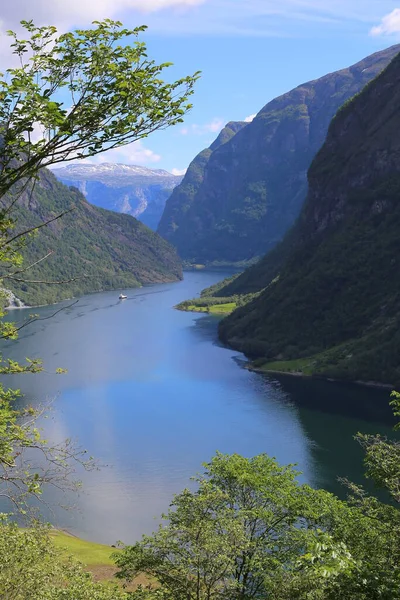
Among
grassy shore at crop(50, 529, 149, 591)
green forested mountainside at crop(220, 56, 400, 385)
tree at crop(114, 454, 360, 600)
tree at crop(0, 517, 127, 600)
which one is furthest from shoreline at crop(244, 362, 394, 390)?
tree at crop(0, 517, 127, 600)

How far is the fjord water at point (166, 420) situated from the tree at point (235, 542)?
17.2 metres

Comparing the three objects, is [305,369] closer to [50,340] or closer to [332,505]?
[50,340]

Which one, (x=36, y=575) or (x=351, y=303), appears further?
(x=351, y=303)

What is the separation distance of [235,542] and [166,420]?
7866 cm

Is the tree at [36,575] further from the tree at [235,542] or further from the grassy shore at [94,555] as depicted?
the grassy shore at [94,555]

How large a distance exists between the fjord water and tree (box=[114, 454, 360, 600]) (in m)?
17.2

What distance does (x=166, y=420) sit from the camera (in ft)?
361

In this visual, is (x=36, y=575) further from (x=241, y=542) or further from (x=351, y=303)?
(x=351, y=303)

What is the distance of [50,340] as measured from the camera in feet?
602

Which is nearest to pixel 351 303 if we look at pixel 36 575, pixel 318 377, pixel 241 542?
pixel 318 377

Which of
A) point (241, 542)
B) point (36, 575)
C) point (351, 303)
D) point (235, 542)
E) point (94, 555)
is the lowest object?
point (94, 555)

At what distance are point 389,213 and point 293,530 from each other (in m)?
164

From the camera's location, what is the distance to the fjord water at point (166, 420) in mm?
77312

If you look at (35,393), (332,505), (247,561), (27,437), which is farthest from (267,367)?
(27,437)
